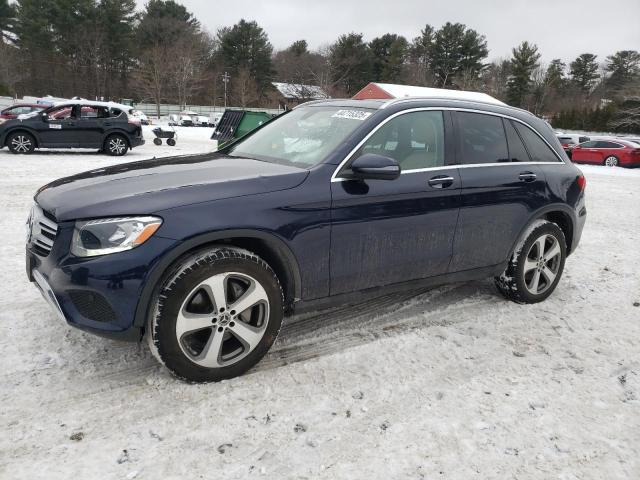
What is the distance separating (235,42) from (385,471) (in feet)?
247

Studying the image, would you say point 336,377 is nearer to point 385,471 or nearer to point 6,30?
point 385,471

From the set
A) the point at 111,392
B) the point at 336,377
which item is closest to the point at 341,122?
the point at 336,377

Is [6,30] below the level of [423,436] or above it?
above

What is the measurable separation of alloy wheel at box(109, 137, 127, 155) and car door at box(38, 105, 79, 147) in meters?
1.02

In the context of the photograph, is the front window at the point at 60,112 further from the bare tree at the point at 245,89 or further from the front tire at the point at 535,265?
the bare tree at the point at 245,89

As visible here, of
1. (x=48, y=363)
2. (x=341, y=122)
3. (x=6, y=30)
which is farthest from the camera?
(x=6, y=30)

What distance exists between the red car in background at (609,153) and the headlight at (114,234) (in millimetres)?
24435

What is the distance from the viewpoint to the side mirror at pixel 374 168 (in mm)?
2951

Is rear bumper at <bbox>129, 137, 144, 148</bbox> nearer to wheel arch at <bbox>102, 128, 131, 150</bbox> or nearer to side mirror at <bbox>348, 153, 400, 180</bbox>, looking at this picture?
wheel arch at <bbox>102, 128, 131, 150</bbox>

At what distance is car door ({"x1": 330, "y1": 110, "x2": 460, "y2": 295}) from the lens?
10.1ft

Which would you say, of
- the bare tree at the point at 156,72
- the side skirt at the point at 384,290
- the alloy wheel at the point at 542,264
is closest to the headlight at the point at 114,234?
the side skirt at the point at 384,290

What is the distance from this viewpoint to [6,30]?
61.3 m

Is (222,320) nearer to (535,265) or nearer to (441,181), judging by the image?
(441,181)

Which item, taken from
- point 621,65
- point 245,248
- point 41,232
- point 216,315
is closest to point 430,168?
point 245,248
